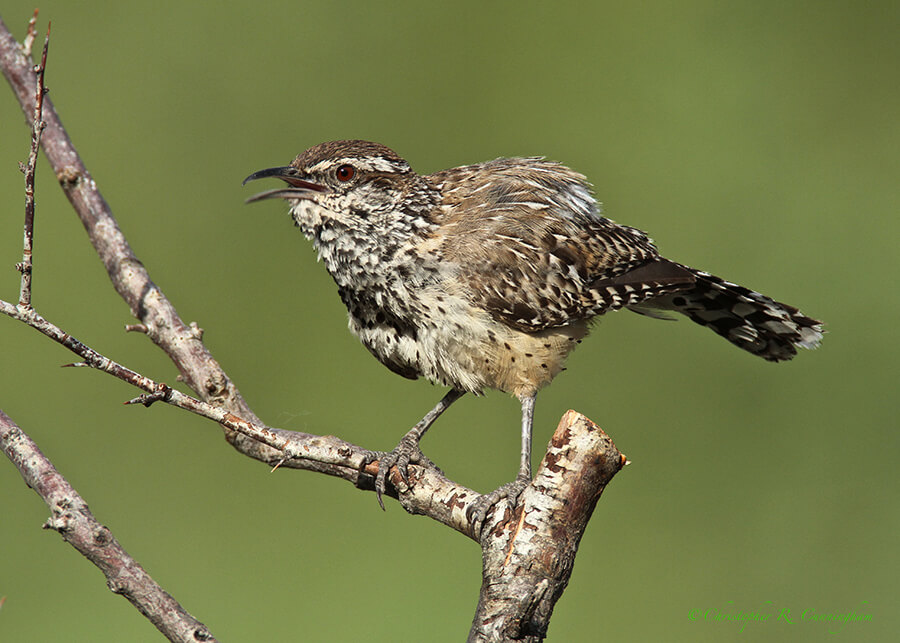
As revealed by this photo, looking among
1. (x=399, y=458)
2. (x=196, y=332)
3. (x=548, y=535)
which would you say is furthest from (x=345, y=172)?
(x=548, y=535)

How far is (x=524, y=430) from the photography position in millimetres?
2348

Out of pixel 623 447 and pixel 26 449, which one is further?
pixel 623 447

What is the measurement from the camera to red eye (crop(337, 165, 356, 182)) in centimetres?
230

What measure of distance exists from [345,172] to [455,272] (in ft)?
1.30

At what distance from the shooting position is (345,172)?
2.31 m

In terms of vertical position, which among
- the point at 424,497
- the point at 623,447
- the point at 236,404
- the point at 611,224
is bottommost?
the point at 424,497

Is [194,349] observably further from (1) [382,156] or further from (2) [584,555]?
(2) [584,555]

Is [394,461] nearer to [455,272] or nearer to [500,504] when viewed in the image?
[500,504]

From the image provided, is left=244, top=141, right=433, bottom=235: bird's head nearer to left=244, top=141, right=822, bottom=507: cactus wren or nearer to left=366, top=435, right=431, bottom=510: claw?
left=244, top=141, right=822, bottom=507: cactus wren

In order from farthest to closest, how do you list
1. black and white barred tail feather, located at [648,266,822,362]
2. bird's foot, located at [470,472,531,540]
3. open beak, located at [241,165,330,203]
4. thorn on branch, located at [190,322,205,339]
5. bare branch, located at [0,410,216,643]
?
black and white barred tail feather, located at [648,266,822,362]
thorn on branch, located at [190,322,205,339]
open beak, located at [241,165,330,203]
bird's foot, located at [470,472,531,540]
bare branch, located at [0,410,216,643]

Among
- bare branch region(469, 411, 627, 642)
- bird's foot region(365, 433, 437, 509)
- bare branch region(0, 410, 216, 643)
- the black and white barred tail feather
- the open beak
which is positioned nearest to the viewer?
bare branch region(0, 410, 216, 643)

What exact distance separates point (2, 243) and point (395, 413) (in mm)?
2346

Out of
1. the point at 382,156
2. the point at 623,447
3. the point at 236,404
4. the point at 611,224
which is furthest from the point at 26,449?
the point at 623,447

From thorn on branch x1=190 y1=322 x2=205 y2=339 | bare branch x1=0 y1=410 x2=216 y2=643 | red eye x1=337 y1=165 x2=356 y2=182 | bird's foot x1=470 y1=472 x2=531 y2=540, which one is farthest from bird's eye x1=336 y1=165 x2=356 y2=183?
bare branch x1=0 y1=410 x2=216 y2=643
